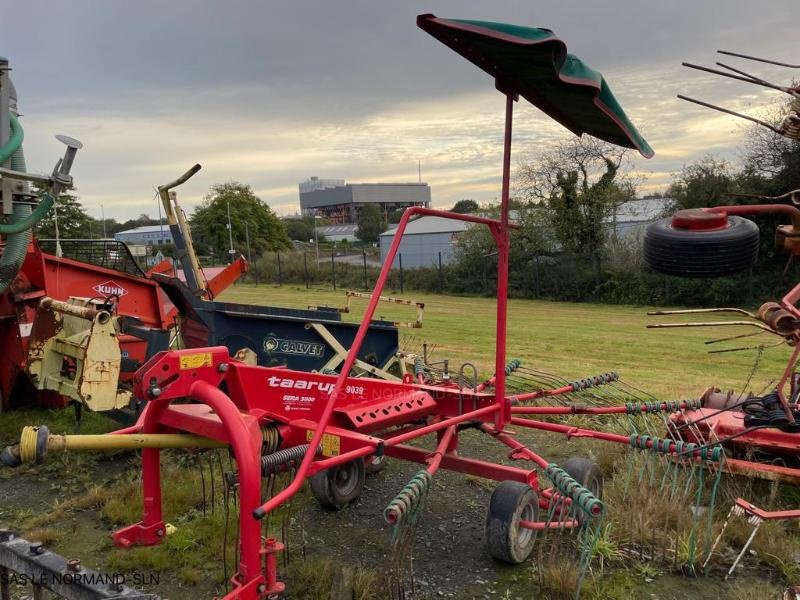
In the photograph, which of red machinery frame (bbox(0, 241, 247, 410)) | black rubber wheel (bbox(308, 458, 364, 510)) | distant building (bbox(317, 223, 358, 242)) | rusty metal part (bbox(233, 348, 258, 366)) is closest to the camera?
black rubber wheel (bbox(308, 458, 364, 510))

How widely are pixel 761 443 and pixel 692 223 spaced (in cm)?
183

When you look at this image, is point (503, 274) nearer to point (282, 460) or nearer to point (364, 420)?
point (364, 420)

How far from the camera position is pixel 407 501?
9.81 ft

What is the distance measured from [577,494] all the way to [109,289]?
18.1 feet

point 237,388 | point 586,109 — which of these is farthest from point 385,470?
point 586,109

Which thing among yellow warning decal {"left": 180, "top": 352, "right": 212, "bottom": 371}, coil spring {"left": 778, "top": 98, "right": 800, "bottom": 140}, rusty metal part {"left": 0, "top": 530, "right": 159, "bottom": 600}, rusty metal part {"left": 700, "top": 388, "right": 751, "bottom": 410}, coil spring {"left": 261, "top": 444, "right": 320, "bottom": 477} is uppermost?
coil spring {"left": 778, "top": 98, "right": 800, "bottom": 140}

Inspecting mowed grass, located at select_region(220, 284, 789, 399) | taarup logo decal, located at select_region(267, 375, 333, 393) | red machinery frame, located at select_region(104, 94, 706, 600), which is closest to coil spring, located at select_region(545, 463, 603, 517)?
red machinery frame, located at select_region(104, 94, 706, 600)

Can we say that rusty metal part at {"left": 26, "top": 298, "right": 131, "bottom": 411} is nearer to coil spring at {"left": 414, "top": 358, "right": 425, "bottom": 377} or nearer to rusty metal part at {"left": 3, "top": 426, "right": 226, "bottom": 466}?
rusty metal part at {"left": 3, "top": 426, "right": 226, "bottom": 466}

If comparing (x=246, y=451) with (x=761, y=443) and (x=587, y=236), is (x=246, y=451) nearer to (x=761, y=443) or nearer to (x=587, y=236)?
(x=761, y=443)

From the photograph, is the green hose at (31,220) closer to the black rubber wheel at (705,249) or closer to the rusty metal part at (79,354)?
the rusty metal part at (79,354)

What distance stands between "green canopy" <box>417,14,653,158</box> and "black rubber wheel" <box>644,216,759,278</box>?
1.91ft

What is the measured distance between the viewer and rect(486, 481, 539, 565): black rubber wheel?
3760 mm

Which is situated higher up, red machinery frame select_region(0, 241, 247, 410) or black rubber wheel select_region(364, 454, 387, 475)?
red machinery frame select_region(0, 241, 247, 410)

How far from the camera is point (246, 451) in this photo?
2840 mm
